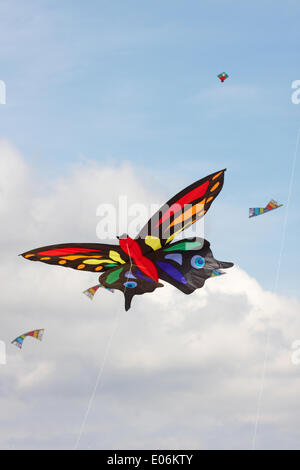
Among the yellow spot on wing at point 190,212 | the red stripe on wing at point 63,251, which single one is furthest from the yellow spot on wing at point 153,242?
the red stripe on wing at point 63,251

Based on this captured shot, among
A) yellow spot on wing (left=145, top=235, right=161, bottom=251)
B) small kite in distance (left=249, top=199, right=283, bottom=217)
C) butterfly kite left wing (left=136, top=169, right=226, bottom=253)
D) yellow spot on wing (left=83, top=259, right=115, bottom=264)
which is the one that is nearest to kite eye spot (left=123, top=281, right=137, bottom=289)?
yellow spot on wing (left=83, top=259, right=115, bottom=264)

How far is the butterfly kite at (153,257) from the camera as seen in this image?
102 feet

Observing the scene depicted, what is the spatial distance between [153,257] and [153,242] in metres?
0.78

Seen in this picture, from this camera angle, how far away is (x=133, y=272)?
31844mm

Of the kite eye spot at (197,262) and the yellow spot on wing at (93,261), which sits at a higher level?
the yellow spot on wing at (93,261)

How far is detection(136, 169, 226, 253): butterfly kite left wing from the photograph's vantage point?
30.5m

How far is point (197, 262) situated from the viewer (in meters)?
31.9

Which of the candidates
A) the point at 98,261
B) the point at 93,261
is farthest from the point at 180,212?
the point at 93,261

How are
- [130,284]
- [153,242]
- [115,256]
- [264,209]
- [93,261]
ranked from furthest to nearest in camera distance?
[93,261]
[115,256]
[130,284]
[153,242]
[264,209]

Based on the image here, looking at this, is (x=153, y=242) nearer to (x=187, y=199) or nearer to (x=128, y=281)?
(x=128, y=281)

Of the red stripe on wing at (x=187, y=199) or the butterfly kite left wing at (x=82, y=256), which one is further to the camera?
the butterfly kite left wing at (x=82, y=256)

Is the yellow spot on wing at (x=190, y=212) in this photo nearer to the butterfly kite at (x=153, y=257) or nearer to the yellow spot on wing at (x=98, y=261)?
the butterfly kite at (x=153, y=257)

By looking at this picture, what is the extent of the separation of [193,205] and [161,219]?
1.18 m
